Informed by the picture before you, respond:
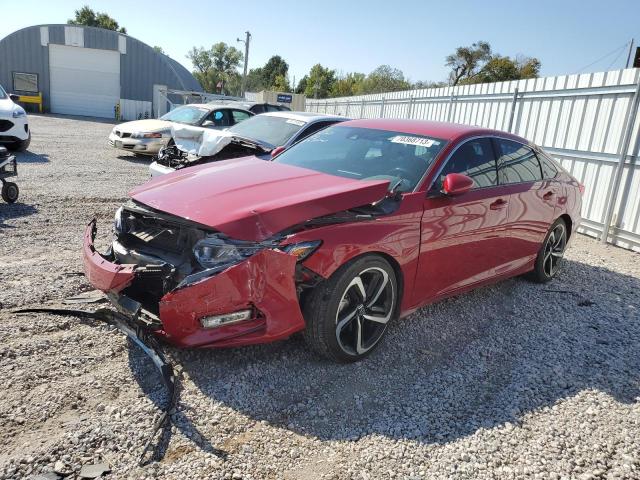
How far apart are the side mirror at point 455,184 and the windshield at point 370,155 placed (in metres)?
0.21

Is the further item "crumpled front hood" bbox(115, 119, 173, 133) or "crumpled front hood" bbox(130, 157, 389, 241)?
"crumpled front hood" bbox(115, 119, 173, 133)

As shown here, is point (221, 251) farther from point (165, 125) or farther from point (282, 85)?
point (282, 85)

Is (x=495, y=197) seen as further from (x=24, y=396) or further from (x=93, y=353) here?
(x=24, y=396)

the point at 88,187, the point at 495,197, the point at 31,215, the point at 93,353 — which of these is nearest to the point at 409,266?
the point at 495,197

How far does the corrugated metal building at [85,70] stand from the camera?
30.0m

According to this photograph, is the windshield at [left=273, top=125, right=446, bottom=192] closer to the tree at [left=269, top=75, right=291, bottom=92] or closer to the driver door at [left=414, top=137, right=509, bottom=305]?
the driver door at [left=414, top=137, right=509, bottom=305]

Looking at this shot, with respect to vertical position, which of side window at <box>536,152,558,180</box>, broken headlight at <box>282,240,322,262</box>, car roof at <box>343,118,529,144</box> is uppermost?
car roof at <box>343,118,529,144</box>

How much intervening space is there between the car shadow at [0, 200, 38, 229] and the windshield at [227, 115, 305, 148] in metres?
3.26

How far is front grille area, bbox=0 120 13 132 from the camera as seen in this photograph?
35.1 feet

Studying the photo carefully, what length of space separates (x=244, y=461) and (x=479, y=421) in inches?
56.4

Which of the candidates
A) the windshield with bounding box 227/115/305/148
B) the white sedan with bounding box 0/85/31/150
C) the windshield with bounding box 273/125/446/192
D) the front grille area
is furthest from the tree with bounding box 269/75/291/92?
the windshield with bounding box 273/125/446/192

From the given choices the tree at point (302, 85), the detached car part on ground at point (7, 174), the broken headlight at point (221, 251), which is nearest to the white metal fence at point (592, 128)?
the broken headlight at point (221, 251)

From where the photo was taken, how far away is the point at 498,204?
173 inches

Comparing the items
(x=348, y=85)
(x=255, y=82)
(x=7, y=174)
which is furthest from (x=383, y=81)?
(x=7, y=174)
